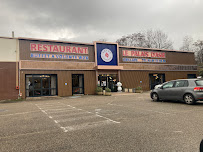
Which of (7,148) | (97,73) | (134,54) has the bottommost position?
(7,148)

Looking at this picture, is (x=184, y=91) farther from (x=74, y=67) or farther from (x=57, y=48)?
(x=57, y=48)

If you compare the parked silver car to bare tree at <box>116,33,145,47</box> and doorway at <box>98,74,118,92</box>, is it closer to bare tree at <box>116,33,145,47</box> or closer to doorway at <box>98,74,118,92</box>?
doorway at <box>98,74,118,92</box>

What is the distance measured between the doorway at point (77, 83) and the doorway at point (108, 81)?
8.08 feet

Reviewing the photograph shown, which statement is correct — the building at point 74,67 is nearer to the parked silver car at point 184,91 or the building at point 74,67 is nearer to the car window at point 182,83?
the parked silver car at point 184,91

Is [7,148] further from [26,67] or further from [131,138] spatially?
[26,67]

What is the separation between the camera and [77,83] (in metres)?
20.4

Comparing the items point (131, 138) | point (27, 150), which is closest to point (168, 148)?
point (131, 138)

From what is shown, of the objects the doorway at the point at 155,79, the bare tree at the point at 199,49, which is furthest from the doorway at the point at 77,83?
the bare tree at the point at 199,49

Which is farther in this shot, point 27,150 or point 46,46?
point 46,46

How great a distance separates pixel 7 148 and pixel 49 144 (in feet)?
3.07

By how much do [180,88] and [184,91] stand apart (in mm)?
335

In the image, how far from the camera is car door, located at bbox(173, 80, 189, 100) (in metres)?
9.31

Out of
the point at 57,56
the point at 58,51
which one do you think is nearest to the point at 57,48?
the point at 58,51

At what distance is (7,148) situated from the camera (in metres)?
3.57
